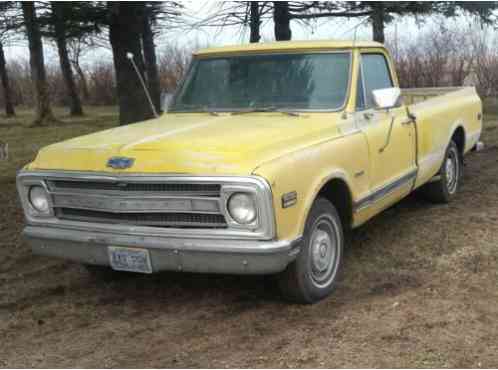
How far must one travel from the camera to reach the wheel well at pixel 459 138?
7402mm

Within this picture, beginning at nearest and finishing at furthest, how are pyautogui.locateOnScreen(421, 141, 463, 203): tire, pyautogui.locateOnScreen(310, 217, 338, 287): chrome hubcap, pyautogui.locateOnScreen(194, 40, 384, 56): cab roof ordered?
pyautogui.locateOnScreen(310, 217, 338, 287): chrome hubcap, pyautogui.locateOnScreen(194, 40, 384, 56): cab roof, pyautogui.locateOnScreen(421, 141, 463, 203): tire

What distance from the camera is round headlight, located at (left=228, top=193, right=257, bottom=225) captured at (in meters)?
3.78

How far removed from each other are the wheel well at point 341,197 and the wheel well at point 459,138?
10.1ft

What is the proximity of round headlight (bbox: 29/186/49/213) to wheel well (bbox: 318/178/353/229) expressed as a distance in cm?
197

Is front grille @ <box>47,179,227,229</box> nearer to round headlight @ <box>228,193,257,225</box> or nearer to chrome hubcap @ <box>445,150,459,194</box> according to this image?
round headlight @ <box>228,193,257,225</box>

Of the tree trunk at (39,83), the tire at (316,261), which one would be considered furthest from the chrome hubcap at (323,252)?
the tree trunk at (39,83)

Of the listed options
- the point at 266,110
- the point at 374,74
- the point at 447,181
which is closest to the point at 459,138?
the point at 447,181

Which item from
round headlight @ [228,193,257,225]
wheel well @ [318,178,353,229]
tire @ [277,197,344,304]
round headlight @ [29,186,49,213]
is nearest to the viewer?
round headlight @ [228,193,257,225]

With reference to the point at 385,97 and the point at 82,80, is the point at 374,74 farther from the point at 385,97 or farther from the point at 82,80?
the point at 82,80

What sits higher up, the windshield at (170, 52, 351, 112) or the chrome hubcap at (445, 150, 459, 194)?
the windshield at (170, 52, 351, 112)

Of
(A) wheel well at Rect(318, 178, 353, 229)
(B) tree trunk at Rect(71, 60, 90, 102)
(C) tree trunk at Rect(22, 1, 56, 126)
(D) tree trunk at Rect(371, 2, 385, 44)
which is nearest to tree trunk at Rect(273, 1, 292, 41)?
(D) tree trunk at Rect(371, 2, 385, 44)

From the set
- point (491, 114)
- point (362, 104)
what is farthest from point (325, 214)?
point (491, 114)

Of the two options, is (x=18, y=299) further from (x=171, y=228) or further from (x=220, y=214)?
(x=220, y=214)

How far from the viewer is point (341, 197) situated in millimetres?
4812
